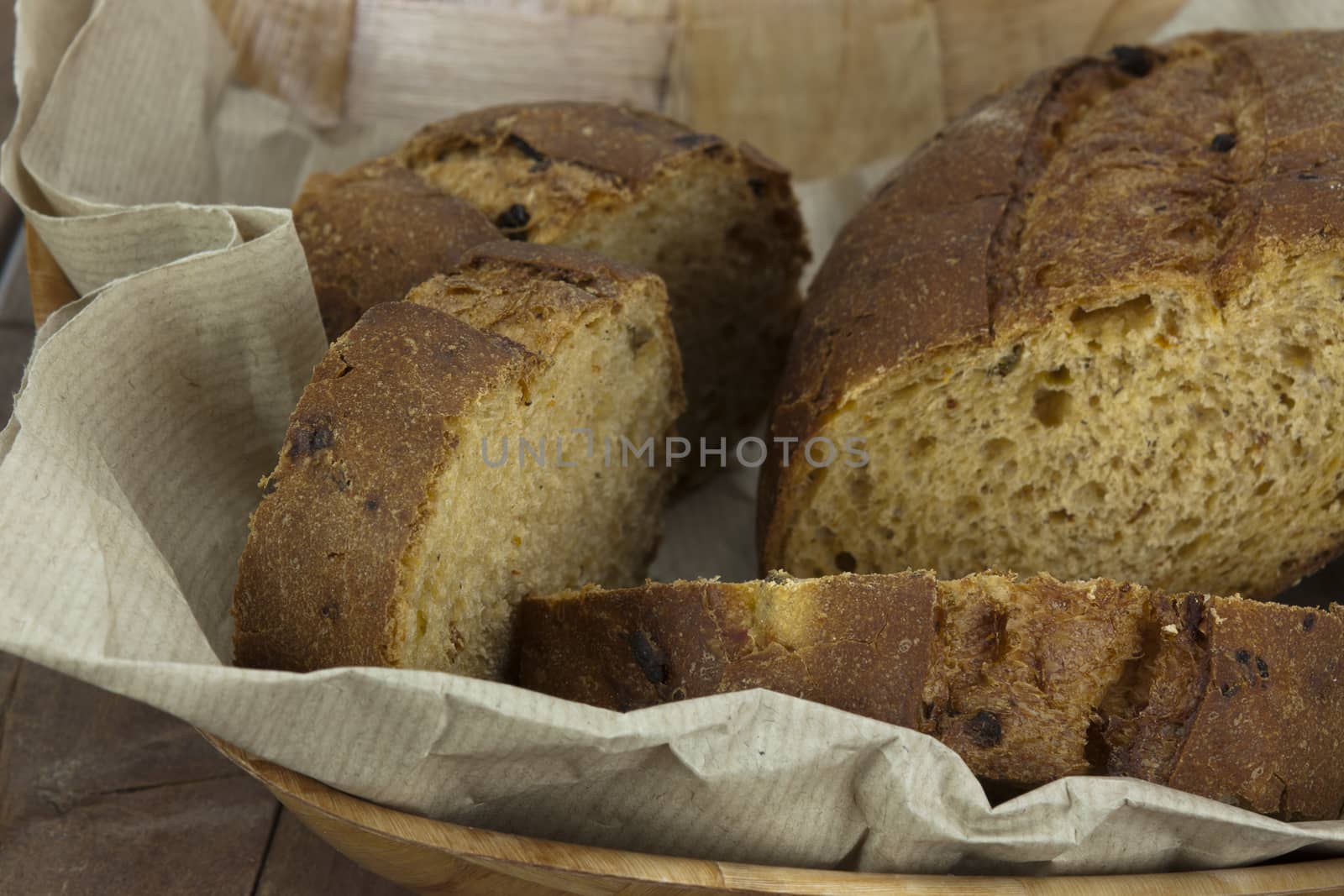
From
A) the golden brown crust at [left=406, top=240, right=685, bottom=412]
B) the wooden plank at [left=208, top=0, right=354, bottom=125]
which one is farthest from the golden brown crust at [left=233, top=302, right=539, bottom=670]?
the wooden plank at [left=208, top=0, right=354, bottom=125]

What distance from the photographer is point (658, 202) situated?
265 centimetres

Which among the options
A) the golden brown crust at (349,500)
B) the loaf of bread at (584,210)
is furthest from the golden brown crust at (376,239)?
the golden brown crust at (349,500)

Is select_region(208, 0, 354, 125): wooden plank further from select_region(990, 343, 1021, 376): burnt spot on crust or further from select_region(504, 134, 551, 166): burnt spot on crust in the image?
select_region(990, 343, 1021, 376): burnt spot on crust

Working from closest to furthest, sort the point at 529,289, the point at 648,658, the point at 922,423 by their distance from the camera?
the point at 648,658 < the point at 529,289 < the point at 922,423

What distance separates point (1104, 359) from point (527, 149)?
1238mm

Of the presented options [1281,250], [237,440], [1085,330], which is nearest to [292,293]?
[237,440]

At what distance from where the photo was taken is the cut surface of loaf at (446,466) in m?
1.89

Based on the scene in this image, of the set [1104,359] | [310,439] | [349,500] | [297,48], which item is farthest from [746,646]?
[297,48]

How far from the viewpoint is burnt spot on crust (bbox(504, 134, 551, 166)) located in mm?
2594

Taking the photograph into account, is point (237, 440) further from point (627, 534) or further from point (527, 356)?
point (627, 534)

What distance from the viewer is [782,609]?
1.94m

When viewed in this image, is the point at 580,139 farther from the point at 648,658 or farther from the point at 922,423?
the point at 648,658

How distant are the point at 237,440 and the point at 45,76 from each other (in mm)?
969

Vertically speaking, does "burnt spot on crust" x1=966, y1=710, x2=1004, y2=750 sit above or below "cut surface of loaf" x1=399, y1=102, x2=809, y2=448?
below
